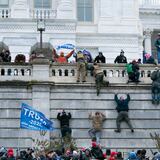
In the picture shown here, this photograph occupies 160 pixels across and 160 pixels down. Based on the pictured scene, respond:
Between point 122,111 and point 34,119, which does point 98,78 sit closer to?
point 122,111

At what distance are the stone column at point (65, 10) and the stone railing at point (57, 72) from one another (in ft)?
46.2

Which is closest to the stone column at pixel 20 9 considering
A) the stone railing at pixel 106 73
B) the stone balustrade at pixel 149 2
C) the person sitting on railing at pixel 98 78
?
the stone railing at pixel 106 73

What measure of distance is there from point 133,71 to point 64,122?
414 cm

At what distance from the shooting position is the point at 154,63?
4122cm

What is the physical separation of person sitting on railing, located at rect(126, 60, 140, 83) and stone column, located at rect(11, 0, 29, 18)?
15.2m

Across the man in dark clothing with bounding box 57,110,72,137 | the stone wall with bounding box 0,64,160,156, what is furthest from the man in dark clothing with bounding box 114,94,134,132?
the man in dark clothing with bounding box 57,110,72,137

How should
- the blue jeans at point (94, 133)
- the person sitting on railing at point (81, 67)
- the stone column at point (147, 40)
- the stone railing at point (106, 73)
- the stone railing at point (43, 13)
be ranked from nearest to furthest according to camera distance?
the blue jeans at point (94, 133), the person sitting on railing at point (81, 67), the stone railing at point (106, 73), the stone railing at point (43, 13), the stone column at point (147, 40)

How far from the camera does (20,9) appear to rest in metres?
53.7

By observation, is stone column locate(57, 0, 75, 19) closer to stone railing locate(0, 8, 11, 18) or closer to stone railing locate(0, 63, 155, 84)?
stone railing locate(0, 8, 11, 18)

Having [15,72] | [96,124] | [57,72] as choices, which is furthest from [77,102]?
[15,72]

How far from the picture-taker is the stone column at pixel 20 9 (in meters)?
53.5

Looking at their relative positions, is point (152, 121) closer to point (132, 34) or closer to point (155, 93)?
point (155, 93)

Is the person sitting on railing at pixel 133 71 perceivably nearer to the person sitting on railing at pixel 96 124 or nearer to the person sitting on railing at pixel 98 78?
the person sitting on railing at pixel 98 78

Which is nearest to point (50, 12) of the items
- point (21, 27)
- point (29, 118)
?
point (21, 27)
